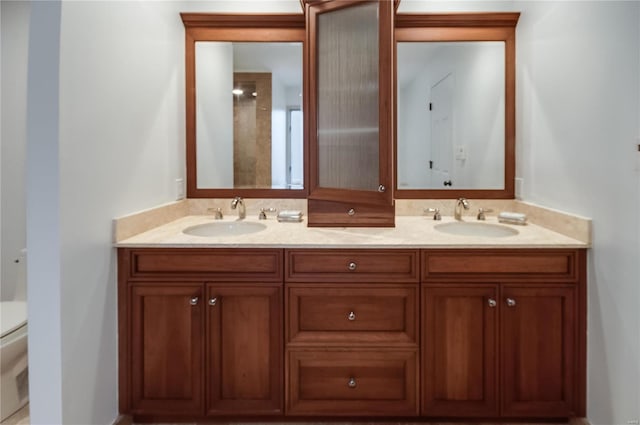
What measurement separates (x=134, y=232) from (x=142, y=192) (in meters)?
0.21

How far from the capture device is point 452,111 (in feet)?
7.79

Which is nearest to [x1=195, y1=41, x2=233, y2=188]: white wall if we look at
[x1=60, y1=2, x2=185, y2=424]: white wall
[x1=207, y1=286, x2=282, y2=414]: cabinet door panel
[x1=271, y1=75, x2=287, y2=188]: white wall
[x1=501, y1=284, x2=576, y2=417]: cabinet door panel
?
[x1=271, y1=75, x2=287, y2=188]: white wall

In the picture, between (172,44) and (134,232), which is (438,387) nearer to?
(134,232)

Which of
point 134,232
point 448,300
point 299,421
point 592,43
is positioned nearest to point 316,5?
point 592,43

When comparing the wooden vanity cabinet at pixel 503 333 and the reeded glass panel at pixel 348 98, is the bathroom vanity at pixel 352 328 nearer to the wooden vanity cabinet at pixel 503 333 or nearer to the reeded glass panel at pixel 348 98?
the wooden vanity cabinet at pixel 503 333

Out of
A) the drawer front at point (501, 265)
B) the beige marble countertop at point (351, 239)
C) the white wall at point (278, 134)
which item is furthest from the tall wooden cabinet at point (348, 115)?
the drawer front at point (501, 265)

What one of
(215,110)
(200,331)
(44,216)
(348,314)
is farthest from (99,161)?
(348,314)

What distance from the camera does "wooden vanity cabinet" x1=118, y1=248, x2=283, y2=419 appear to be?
1760 mm

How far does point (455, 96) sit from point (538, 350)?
138 centimetres

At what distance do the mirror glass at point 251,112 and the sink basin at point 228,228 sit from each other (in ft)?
0.88

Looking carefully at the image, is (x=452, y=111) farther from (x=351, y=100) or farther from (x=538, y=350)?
(x=538, y=350)

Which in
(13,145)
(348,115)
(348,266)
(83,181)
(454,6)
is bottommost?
(348,266)

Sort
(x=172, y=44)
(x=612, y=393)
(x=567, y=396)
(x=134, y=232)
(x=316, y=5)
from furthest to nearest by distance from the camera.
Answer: (x=172, y=44)
(x=316, y=5)
(x=134, y=232)
(x=567, y=396)
(x=612, y=393)

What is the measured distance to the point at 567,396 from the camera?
1734mm
